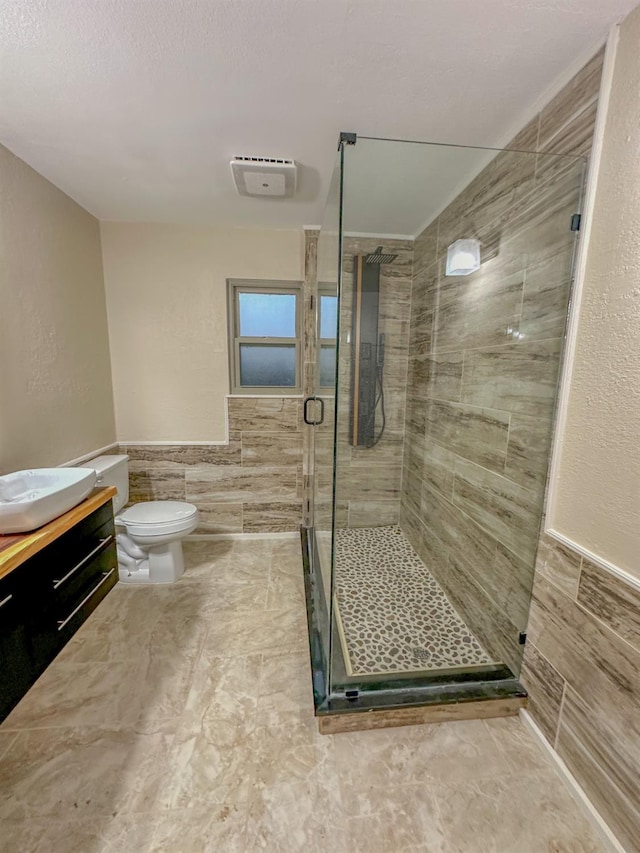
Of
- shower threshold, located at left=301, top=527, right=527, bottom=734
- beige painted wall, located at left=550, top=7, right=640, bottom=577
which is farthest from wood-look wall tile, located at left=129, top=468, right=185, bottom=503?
beige painted wall, located at left=550, top=7, right=640, bottom=577

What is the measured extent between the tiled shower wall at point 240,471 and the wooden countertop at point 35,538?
3.97 ft

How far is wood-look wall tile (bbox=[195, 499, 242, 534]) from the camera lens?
8.80ft

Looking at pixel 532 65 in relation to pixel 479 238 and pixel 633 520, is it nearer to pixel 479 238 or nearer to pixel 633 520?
pixel 479 238

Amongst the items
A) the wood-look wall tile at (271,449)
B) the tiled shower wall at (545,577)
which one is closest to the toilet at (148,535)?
the wood-look wall tile at (271,449)

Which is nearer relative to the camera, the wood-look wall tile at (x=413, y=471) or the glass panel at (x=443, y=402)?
the glass panel at (x=443, y=402)

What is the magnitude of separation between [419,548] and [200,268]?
259cm

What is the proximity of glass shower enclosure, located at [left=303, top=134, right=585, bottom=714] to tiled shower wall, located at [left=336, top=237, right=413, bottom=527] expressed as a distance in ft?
0.04

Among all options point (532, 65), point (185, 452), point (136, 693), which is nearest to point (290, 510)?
point (185, 452)

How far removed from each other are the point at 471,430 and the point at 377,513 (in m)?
1.22

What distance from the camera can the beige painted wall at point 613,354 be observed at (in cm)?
96

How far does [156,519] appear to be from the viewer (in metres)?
2.09

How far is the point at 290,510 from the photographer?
108 inches

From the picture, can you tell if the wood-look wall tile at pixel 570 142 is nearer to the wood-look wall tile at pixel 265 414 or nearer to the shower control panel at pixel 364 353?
the shower control panel at pixel 364 353

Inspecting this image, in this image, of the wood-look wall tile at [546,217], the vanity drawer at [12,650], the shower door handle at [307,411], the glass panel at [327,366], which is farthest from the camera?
the shower door handle at [307,411]
